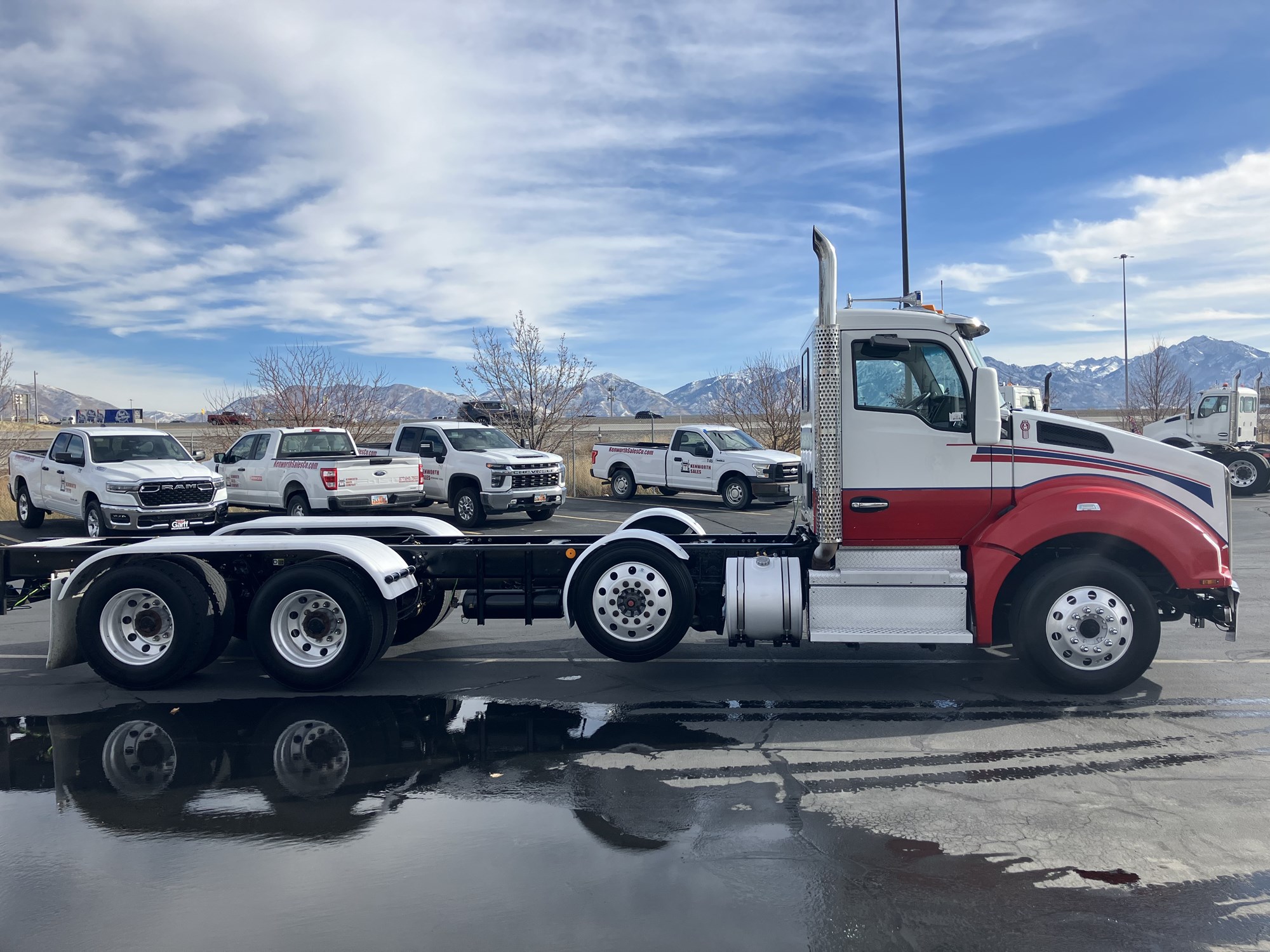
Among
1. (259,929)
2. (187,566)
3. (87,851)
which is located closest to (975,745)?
(259,929)

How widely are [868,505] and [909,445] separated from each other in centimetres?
55

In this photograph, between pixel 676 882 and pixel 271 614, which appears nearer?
pixel 676 882

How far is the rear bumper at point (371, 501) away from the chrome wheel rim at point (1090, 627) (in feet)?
43.5

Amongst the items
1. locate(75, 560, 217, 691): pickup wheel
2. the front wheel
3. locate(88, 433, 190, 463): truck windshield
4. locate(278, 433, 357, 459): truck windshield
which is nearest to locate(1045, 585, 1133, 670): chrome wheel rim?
locate(75, 560, 217, 691): pickup wheel

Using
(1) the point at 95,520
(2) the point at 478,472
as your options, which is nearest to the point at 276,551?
(2) the point at 478,472

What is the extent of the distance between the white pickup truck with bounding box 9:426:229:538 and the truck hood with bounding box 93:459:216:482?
0.04ft

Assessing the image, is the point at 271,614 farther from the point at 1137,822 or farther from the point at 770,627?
the point at 1137,822

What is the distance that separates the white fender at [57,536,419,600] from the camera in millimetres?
6969

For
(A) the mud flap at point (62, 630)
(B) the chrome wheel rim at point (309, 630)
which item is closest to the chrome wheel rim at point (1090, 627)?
(B) the chrome wheel rim at point (309, 630)

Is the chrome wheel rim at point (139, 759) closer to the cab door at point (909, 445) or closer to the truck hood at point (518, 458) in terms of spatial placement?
the cab door at point (909, 445)

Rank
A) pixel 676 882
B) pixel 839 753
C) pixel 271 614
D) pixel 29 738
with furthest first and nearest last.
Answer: pixel 271 614 < pixel 29 738 < pixel 839 753 < pixel 676 882

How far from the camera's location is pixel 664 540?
24.1 feet

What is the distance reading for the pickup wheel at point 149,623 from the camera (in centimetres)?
702

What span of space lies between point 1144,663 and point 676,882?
4.22m
